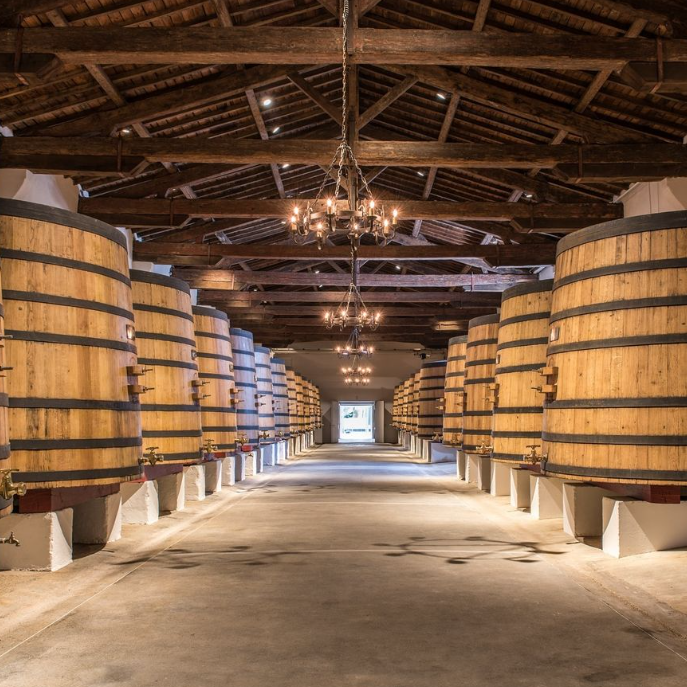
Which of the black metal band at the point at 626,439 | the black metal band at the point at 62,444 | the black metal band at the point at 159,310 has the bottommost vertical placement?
the black metal band at the point at 626,439

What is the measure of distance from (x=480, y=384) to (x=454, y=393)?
3073 mm

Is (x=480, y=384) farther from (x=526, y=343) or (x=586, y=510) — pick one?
(x=586, y=510)

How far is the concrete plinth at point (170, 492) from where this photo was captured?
889 centimetres

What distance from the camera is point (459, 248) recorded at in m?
15.6

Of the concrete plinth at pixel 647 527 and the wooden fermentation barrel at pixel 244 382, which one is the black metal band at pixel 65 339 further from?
the wooden fermentation barrel at pixel 244 382

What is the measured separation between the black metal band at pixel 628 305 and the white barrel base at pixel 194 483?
5817mm

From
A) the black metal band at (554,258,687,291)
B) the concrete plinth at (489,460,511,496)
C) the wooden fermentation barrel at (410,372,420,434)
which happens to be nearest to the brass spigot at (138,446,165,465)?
the black metal band at (554,258,687,291)

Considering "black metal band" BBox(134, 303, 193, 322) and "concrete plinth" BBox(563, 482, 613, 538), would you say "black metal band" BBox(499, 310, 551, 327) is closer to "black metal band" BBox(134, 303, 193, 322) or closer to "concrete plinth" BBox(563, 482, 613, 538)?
"concrete plinth" BBox(563, 482, 613, 538)

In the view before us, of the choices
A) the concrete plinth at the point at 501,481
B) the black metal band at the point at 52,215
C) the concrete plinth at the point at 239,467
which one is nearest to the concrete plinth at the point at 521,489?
the concrete plinth at the point at 501,481

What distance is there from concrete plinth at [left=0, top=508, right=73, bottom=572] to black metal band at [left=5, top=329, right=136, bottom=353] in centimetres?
117

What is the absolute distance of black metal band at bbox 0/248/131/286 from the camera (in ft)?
17.1

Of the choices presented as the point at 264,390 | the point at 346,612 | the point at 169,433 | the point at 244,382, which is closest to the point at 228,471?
the point at 244,382

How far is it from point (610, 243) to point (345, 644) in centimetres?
363

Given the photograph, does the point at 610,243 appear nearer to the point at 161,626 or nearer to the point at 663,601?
the point at 663,601
